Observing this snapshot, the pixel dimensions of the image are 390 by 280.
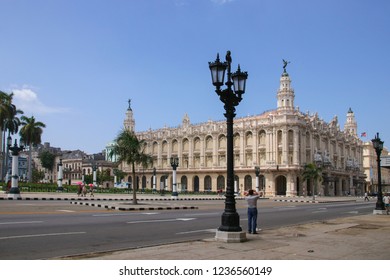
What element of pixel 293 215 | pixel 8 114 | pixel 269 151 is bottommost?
pixel 293 215

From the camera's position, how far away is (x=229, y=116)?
40.3 ft

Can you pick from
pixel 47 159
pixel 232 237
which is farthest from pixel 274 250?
pixel 47 159

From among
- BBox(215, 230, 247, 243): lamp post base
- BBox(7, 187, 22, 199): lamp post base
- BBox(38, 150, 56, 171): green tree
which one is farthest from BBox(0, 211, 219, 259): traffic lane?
BBox(38, 150, 56, 171): green tree

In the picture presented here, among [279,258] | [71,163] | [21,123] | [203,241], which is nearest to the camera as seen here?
[279,258]

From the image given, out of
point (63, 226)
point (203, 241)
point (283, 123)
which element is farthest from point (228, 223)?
point (283, 123)

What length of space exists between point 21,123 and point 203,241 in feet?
224

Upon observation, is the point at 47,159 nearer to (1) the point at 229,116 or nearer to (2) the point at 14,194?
(2) the point at 14,194

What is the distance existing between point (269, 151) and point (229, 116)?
66.6 meters

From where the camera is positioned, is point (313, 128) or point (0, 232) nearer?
point (0, 232)

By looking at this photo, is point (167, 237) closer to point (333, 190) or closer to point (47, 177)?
point (333, 190)

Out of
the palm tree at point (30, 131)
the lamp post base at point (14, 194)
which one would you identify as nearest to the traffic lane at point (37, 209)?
the lamp post base at point (14, 194)

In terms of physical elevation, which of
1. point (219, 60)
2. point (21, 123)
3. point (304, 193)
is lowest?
point (304, 193)

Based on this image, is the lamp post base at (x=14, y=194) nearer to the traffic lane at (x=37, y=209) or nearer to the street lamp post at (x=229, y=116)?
the traffic lane at (x=37, y=209)

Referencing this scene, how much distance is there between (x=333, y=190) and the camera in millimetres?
90000
